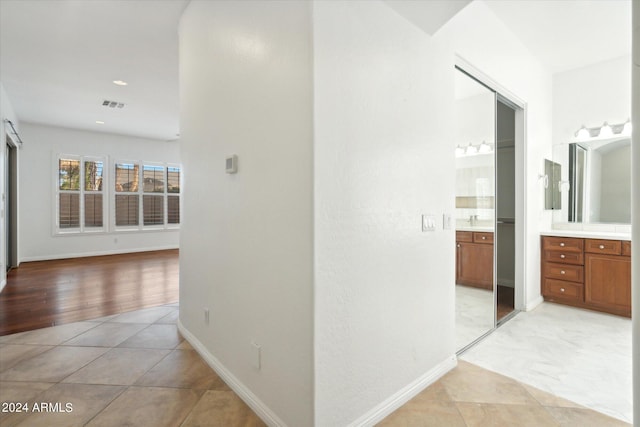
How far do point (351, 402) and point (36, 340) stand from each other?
9.48ft

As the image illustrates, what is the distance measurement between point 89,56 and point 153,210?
530 centimetres

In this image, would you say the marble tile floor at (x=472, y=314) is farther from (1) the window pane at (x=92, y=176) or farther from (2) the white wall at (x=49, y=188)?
(1) the window pane at (x=92, y=176)

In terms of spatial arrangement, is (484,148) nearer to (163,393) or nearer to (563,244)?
(563,244)

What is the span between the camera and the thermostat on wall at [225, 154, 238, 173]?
6.36ft

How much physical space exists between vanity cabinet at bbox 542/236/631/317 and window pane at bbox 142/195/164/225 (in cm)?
837

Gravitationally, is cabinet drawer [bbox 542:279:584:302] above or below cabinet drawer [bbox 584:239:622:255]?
below

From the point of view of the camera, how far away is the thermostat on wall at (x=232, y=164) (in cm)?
194

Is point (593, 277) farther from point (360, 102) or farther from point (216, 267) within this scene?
point (216, 267)

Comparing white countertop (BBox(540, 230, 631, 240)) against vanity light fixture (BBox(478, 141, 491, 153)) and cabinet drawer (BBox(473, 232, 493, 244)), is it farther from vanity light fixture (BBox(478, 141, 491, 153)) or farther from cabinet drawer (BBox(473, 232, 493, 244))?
vanity light fixture (BBox(478, 141, 491, 153))

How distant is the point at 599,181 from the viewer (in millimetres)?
3842

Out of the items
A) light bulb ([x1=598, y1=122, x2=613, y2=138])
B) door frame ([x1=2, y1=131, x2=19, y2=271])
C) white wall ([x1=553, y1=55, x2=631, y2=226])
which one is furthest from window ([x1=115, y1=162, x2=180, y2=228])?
light bulb ([x1=598, y1=122, x2=613, y2=138])

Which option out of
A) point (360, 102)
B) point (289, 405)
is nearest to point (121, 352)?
point (289, 405)

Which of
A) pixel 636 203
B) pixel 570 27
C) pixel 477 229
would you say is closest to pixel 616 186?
pixel 570 27

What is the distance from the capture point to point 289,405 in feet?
5.03
